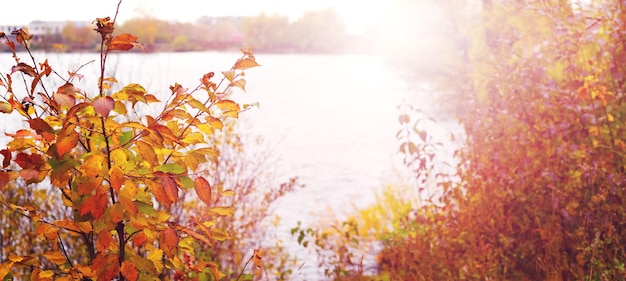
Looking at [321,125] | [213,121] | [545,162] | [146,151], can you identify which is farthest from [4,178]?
[321,125]

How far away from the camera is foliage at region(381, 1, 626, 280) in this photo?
14.0 feet

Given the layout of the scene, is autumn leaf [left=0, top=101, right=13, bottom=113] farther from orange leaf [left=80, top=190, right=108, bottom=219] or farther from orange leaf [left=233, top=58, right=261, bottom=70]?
orange leaf [left=233, top=58, right=261, bottom=70]

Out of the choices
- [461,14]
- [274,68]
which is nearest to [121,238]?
[461,14]

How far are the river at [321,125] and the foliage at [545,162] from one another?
106 inches

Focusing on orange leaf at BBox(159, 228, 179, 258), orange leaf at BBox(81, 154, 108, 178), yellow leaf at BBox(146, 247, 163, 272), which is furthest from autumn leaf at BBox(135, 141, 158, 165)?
yellow leaf at BBox(146, 247, 163, 272)

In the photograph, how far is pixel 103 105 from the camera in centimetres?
187

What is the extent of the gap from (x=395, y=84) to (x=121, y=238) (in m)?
36.9

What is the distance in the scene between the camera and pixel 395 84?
3862cm

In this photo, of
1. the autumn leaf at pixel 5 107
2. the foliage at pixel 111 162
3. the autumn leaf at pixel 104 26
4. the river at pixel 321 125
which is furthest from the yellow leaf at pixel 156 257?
the river at pixel 321 125

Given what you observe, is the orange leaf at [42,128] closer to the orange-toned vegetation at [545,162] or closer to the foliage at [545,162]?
the orange-toned vegetation at [545,162]

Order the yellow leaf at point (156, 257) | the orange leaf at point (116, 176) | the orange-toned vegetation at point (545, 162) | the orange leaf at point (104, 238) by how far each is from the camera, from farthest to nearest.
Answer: the orange-toned vegetation at point (545, 162)
the yellow leaf at point (156, 257)
the orange leaf at point (104, 238)
the orange leaf at point (116, 176)

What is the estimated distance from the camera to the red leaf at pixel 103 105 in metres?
1.85

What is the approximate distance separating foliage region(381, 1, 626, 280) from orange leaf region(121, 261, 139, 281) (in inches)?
95.1

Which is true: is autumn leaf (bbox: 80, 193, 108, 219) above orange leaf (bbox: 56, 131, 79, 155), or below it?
below
